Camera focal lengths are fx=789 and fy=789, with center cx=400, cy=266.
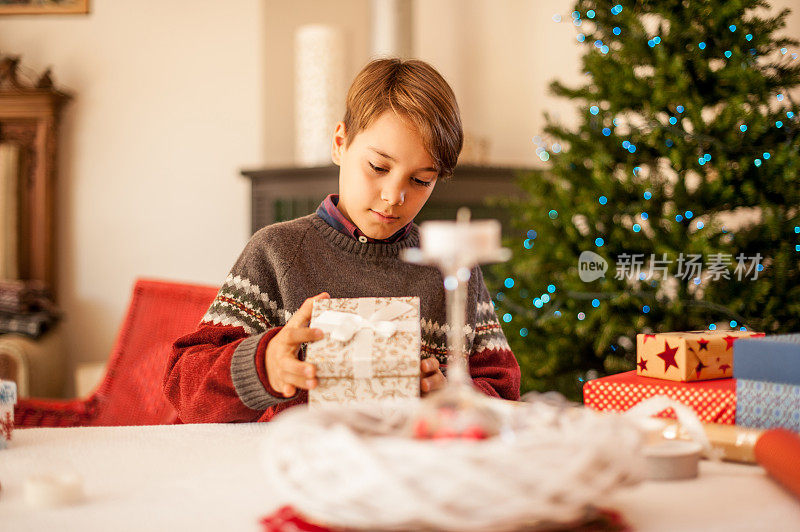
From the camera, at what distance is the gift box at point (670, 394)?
32.8 inches

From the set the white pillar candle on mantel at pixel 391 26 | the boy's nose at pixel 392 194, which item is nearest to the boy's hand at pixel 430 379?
the boy's nose at pixel 392 194

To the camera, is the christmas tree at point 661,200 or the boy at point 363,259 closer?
the boy at point 363,259

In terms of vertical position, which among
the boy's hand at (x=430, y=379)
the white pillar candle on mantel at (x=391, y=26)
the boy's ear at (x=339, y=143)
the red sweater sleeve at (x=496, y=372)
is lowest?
the red sweater sleeve at (x=496, y=372)

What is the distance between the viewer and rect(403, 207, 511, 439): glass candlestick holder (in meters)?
0.46

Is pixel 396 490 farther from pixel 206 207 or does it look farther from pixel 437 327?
pixel 206 207

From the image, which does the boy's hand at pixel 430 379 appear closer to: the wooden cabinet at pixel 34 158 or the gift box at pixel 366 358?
the gift box at pixel 366 358

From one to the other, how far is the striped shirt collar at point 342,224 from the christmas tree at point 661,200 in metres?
1.06

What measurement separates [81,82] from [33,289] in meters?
1.04

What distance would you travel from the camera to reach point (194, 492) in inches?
24.4

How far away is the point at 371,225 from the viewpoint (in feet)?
3.85

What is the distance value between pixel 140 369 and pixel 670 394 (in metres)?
1.51

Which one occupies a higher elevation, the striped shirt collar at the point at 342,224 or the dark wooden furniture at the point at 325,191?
the dark wooden furniture at the point at 325,191

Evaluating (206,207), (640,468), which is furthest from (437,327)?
(206,207)

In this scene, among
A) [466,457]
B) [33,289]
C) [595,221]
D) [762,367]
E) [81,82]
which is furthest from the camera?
[81,82]
